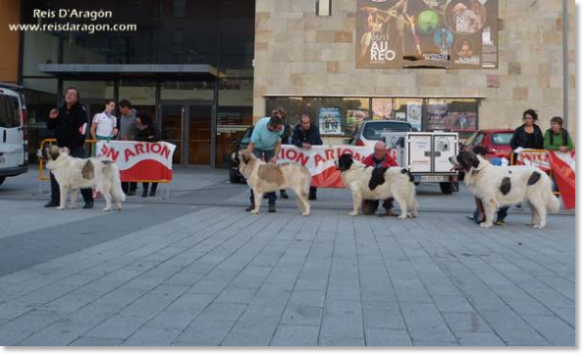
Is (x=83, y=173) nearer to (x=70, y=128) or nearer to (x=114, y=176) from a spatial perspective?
(x=114, y=176)

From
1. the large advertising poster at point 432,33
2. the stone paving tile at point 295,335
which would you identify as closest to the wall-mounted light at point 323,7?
the large advertising poster at point 432,33

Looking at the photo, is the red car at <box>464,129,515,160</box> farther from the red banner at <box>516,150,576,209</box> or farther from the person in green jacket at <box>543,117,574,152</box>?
the person in green jacket at <box>543,117,574,152</box>

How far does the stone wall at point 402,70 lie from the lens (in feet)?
66.5

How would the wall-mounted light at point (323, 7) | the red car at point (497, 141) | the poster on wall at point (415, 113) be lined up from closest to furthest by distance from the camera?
the red car at point (497, 141)
the poster on wall at point (415, 113)
the wall-mounted light at point (323, 7)

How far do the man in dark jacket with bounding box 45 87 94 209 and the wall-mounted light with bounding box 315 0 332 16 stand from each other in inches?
→ 523

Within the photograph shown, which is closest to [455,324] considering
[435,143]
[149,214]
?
[149,214]

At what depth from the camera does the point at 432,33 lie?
67.9 feet

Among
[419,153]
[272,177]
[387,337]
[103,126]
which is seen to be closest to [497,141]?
[419,153]

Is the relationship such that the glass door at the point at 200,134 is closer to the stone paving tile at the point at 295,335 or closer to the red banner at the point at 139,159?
the red banner at the point at 139,159

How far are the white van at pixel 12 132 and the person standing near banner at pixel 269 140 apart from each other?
20.7 feet

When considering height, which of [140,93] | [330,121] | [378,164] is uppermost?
[140,93]

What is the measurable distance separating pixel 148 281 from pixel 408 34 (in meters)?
18.0

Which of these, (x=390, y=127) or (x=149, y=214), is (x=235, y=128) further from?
(x=149, y=214)

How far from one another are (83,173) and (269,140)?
10.8 ft
